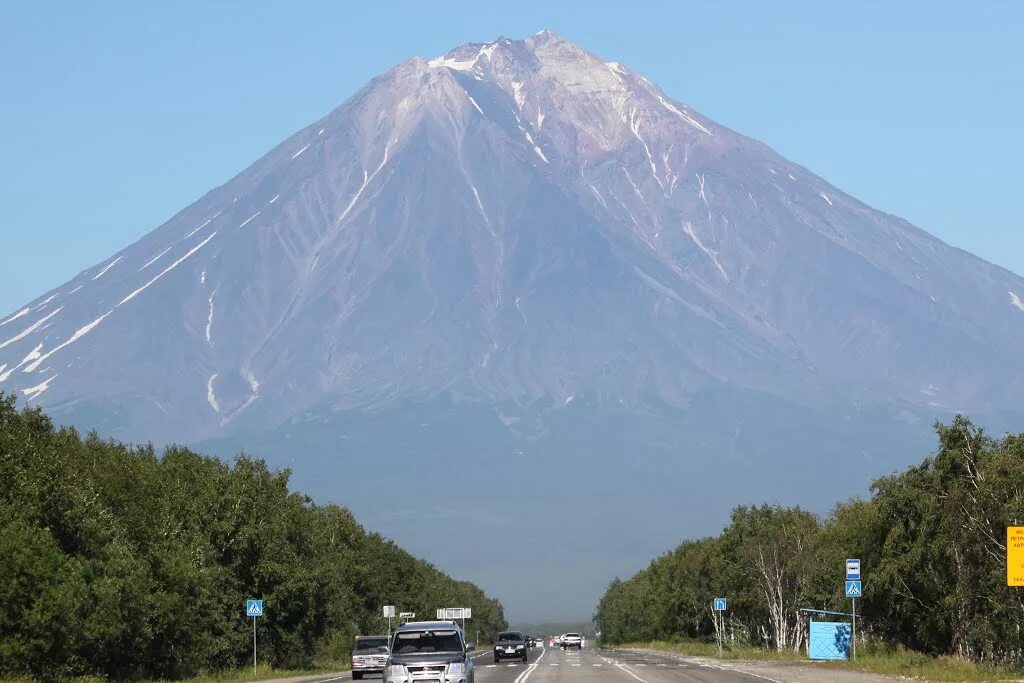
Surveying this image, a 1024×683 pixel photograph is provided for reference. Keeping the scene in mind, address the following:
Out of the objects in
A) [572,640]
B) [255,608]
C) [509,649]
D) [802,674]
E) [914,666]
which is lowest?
[802,674]

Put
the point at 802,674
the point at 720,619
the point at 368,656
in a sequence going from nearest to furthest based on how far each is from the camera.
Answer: the point at 802,674 → the point at 368,656 → the point at 720,619

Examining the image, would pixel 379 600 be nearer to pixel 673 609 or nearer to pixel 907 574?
pixel 673 609

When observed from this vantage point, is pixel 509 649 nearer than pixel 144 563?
No

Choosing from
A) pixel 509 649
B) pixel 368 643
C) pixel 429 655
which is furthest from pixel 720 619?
pixel 429 655

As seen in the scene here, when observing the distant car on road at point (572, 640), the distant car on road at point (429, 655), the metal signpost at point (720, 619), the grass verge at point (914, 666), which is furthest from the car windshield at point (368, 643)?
the distant car on road at point (572, 640)

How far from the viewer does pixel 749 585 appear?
119625 mm

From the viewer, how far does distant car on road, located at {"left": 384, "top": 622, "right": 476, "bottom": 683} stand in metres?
45.4

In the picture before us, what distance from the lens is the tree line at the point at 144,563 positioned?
53.8 metres

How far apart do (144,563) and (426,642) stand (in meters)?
22.0

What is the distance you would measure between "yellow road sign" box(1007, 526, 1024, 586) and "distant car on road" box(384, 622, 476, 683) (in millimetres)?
15226

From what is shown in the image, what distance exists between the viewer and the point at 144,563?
65.6 m

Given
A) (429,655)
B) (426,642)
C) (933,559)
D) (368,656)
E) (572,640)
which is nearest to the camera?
(429,655)

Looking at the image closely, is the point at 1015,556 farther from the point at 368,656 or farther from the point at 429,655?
the point at 368,656

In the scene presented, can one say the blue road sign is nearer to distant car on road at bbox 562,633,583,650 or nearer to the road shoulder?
the road shoulder
